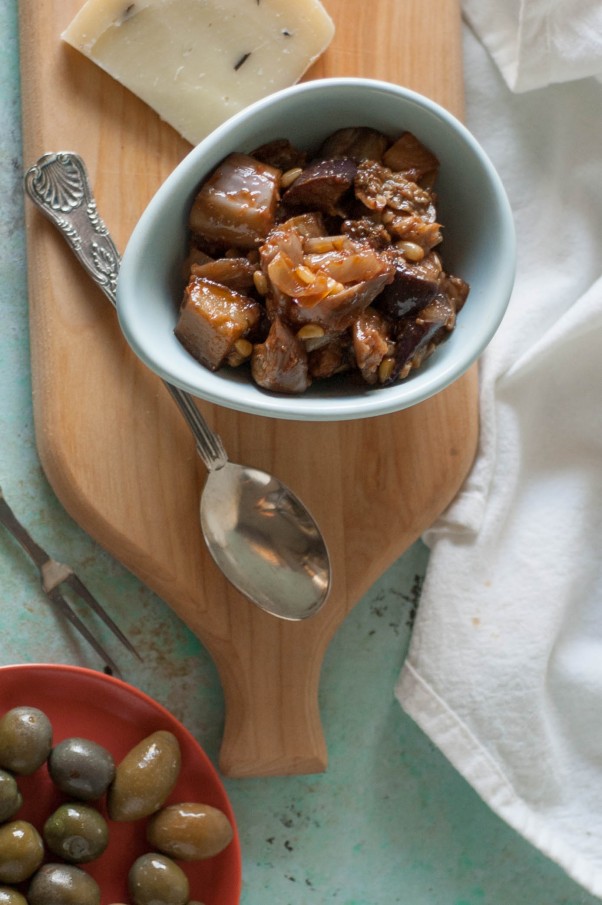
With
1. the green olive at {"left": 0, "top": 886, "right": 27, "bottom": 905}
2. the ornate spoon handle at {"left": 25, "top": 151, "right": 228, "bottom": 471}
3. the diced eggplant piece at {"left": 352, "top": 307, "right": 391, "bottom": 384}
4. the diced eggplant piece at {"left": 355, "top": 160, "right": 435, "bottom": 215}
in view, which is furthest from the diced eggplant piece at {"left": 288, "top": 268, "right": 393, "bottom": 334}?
the green olive at {"left": 0, "top": 886, "right": 27, "bottom": 905}

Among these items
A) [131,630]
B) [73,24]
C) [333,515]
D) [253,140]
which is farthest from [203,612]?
[73,24]

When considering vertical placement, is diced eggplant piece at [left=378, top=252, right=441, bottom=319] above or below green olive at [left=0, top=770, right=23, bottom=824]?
above

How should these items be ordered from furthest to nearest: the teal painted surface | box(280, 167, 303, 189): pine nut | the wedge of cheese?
the teal painted surface → the wedge of cheese → box(280, 167, 303, 189): pine nut

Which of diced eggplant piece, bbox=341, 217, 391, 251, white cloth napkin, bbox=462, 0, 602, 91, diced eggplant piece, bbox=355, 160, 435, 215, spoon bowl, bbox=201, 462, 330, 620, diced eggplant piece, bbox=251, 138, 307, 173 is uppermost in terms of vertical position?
white cloth napkin, bbox=462, 0, 602, 91

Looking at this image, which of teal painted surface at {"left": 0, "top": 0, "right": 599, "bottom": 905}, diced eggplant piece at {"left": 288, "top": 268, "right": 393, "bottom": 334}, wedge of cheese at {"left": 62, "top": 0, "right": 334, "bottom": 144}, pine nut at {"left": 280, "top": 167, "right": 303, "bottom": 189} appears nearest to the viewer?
diced eggplant piece at {"left": 288, "top": 268, "right": 393, "bottom": 334}

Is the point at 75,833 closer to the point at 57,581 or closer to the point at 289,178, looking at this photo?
the point at 57,581

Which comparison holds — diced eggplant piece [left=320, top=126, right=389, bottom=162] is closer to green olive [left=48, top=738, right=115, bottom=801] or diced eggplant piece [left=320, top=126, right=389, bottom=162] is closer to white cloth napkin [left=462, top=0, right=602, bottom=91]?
white cloth napkin [left=462, top=0, right=602, bottom=91]

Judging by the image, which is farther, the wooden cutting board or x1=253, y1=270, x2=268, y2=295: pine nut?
the wooden cutting board

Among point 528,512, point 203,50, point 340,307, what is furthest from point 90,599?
point 203,50
